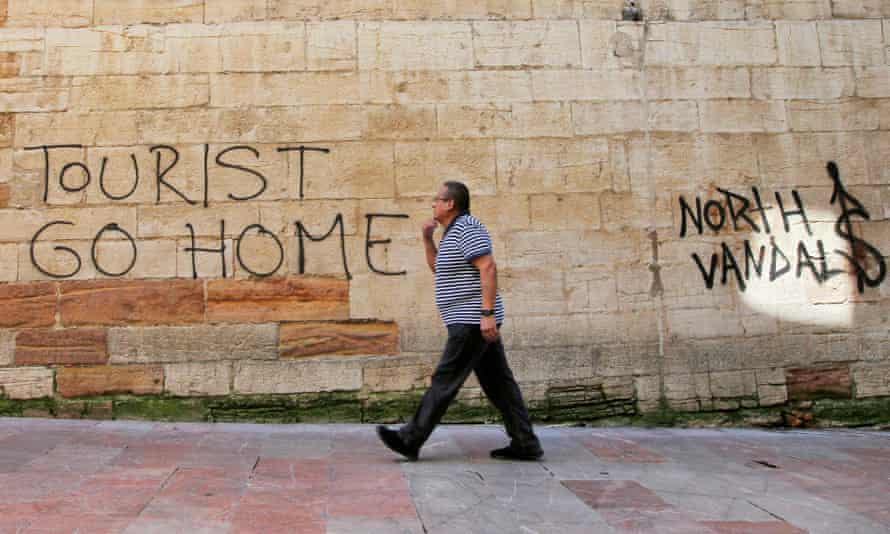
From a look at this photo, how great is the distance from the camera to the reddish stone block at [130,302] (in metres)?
5.65

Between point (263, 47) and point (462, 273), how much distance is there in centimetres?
269

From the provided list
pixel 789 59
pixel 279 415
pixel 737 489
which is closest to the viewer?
pixel 737 489

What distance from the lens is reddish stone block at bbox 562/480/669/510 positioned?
143 inches

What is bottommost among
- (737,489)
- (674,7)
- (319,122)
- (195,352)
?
(737,489)

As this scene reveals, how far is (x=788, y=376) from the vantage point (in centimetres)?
597

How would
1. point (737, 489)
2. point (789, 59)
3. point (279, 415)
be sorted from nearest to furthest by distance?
point (737, 489), point (279, 415), point (789, 59)

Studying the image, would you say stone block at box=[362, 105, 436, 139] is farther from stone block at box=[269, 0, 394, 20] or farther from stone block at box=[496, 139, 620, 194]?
stone block at box=[269, 0, 394, 20]

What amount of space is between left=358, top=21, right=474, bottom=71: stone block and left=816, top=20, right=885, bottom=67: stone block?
287 centimetres

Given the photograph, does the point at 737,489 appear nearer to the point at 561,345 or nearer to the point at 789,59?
the point at 561,345

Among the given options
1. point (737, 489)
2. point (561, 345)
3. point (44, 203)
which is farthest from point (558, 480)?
point (44, 203)

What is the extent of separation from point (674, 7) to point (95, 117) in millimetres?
4575

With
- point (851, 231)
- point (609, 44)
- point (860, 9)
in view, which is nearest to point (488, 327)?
point (609, 44)

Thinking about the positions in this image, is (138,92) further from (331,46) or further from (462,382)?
(462,382)

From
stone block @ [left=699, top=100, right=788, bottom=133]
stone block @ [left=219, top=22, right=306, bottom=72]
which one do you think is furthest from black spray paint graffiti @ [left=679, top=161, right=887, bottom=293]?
stone block @ [left=219, top=22, right=306, bottom=72]
